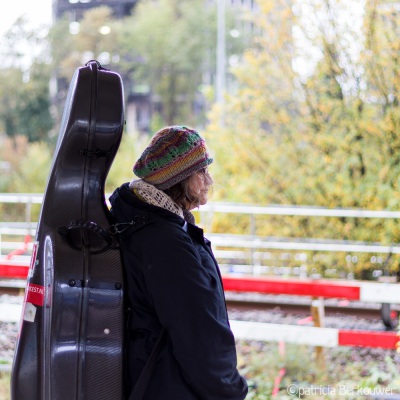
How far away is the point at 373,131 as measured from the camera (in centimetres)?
409

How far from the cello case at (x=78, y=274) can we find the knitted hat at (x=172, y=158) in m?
0.08

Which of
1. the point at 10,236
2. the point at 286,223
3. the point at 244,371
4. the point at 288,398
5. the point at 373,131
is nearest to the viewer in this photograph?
the point at 288,398

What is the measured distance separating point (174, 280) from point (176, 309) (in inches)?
1.9

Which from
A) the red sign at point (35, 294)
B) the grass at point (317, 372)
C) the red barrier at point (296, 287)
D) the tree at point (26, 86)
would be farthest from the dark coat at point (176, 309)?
the tree at point (26, 86)

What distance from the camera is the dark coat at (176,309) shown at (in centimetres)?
117

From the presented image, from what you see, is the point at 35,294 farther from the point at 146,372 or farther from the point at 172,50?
the point at 172,50

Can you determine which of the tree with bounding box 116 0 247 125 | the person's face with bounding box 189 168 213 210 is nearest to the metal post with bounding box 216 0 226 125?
the tree with bounding box 116 0 247 125

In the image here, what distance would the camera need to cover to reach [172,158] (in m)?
1.26

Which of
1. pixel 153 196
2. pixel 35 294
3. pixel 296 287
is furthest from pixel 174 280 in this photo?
pixel 296 287

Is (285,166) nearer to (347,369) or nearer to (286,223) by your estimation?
(286,223)

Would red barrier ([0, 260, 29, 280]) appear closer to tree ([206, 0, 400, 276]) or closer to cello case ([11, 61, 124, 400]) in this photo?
tree ([206, 0, 400, 276])

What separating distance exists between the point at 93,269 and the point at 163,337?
0.59 ft

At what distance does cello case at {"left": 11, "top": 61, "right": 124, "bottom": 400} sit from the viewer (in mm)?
1244

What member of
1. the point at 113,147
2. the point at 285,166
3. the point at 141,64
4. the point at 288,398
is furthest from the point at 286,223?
the point at 113,147
